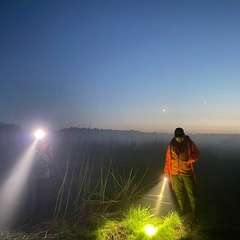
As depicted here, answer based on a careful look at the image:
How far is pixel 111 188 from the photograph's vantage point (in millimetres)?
10859

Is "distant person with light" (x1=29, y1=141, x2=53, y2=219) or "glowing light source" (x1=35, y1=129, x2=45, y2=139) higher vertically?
"glowing light source" (x1=35, y1=129, x2=45, y2=139)

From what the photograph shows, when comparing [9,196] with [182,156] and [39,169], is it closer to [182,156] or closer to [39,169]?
[39,169]

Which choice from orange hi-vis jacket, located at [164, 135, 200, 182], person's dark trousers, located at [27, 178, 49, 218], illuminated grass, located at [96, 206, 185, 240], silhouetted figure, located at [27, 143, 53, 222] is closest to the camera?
illuminated grass, located at [96, 206, 185, 240]

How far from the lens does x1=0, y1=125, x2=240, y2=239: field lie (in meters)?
6.29

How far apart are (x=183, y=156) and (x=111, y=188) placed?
510cm

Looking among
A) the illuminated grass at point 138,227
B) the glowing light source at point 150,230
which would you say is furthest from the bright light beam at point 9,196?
the glowing light source at point 150,230

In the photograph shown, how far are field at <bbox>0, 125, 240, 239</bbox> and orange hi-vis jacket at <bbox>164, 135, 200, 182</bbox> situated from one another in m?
1.10

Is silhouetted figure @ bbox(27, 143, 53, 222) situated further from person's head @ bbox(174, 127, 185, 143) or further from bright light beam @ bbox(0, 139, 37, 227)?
Result: person's head @ bbox(174, 127, 185, 143)

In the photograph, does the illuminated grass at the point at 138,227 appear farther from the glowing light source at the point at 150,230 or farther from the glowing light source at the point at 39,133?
the glowing light source at the point at 39,133

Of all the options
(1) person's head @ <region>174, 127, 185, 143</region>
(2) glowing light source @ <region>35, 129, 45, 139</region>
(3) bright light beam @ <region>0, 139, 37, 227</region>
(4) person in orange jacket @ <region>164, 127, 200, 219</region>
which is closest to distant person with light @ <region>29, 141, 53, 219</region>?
(2) glowing light source @ <region>35, 129, 45, 139</region>

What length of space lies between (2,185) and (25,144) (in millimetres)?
10592

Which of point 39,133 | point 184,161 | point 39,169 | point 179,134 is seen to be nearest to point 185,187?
point 184,161

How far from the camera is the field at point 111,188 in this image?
6.29 metres

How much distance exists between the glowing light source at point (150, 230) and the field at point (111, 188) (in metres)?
0.57
